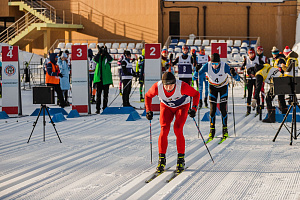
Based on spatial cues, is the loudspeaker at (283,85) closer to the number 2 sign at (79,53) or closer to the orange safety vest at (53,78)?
the number 2 sign at (79,53)

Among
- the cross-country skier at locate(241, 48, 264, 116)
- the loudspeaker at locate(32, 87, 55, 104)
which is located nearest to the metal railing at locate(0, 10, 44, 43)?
the cross-country skier at locate(241, 48, 264, 116)

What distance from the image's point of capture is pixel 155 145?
→ 988 centimetres

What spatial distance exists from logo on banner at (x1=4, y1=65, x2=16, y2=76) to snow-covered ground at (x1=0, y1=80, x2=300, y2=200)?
2.77 m

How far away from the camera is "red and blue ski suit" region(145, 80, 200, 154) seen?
25.3 feet

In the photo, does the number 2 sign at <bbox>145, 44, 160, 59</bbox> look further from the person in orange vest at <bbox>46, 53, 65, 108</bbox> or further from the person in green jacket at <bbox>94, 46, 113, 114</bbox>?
the person in orange vest at <bbox>46, 53, 65, 108</bbox>

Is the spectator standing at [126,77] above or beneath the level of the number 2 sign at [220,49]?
beneath

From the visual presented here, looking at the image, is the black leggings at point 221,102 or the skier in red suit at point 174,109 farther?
the black leggings at point 221,102

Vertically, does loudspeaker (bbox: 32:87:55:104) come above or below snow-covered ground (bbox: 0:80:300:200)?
above

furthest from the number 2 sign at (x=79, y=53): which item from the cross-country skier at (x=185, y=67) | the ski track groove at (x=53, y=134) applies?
the cross-country skier at (x=185, y=67)

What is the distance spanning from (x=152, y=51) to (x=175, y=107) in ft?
24.3

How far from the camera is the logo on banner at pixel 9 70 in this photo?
14898 mm

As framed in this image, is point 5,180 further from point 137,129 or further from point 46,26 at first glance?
point 46,26

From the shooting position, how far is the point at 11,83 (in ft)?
48.9

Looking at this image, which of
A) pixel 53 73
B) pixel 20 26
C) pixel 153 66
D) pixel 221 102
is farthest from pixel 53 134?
pixel 20 26
